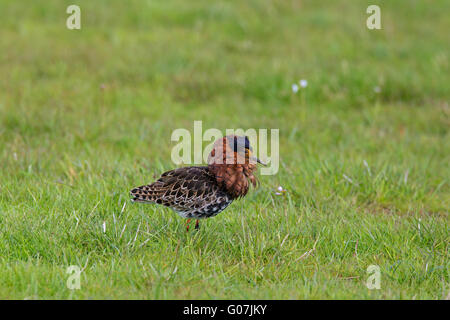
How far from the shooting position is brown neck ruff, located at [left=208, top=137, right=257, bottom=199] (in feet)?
16.7

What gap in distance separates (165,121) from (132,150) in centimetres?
120

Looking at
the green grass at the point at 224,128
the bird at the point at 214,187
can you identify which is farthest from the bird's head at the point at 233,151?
the green grass at the point at 224,128

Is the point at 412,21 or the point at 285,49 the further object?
the point at 412,21

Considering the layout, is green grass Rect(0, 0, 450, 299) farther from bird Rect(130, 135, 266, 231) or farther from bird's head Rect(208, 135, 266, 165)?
bird's head Rect(208, 135, 266, 165)

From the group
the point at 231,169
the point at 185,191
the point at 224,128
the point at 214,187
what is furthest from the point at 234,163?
the point at 224,128

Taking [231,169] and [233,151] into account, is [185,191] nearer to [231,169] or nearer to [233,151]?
[231,169]

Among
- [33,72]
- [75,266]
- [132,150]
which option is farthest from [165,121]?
[75,266]

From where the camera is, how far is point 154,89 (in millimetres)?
9742

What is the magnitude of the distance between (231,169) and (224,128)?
334 centimetres

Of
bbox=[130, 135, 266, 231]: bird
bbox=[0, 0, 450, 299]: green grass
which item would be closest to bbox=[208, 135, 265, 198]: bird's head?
bbox=[130, 135, 266, 231]: bird

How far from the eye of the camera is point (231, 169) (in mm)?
5137

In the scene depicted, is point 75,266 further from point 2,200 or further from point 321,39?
point 321,39
